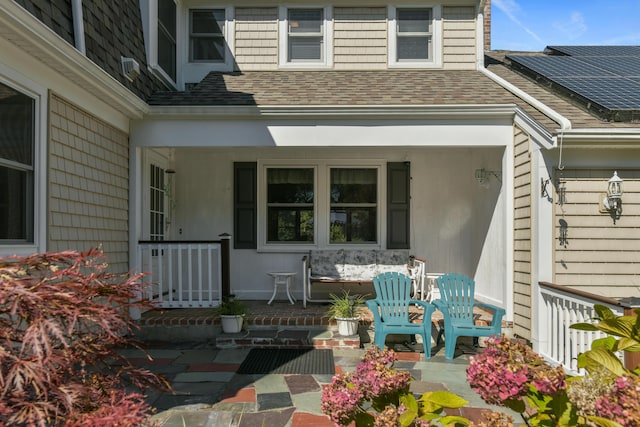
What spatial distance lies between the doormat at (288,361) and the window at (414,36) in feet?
15.3

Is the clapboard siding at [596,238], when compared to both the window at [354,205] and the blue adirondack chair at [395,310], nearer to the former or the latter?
the blue adirondack chair at [395,310]

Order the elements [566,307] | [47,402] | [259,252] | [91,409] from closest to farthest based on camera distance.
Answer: [47,402] → [91,409] → [566,307] → [259,252]

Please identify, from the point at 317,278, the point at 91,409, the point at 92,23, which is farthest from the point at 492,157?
the point at 91,409

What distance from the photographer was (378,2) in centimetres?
689

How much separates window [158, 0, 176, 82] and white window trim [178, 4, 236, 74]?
0.45 ft

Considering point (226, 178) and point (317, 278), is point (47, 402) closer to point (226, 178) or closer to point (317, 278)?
point (317, 278)

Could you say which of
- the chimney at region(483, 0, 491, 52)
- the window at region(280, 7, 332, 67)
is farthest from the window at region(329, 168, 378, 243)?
the chimney at region(483, 0, 491, 52)

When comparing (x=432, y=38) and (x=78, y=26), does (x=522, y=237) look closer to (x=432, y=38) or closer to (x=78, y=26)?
(x=432, y=38)

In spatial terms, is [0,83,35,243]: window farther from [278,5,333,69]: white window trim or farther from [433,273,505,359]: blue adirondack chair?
[278,5,333,69]: white window trim

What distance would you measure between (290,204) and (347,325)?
263cm

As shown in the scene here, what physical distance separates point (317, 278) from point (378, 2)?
14.6 ft

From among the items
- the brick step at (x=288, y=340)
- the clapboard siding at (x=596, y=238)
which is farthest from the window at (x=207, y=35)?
the clapboard siding at (x=596, y=238)

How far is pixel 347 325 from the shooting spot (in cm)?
485

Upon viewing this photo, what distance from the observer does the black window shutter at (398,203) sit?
6832mm
